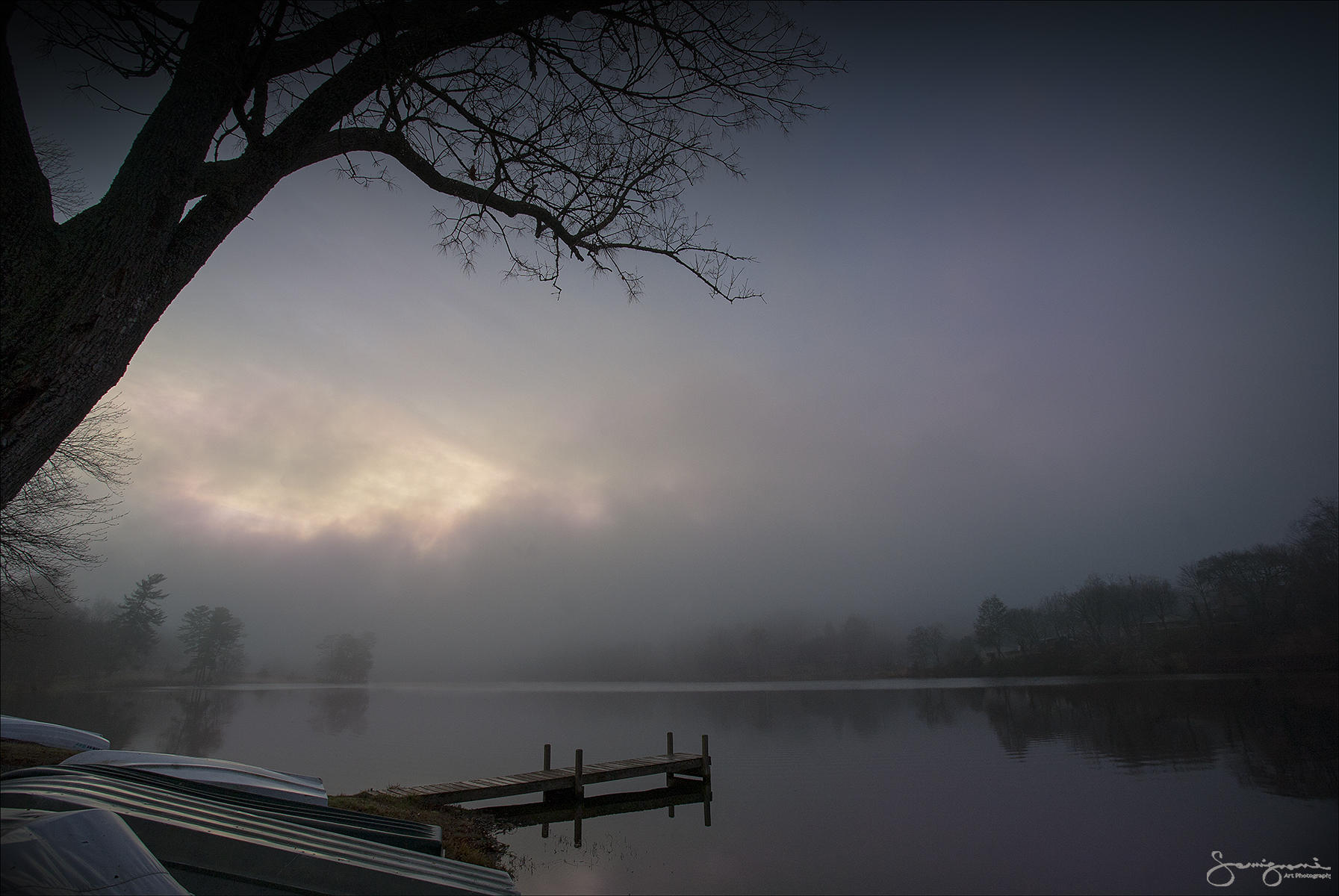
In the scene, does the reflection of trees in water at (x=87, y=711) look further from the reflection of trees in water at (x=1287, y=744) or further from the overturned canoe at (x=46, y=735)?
the reflection of trees in water at (x=1287, y=744)

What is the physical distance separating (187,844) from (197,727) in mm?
55650

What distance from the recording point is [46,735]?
13820mm

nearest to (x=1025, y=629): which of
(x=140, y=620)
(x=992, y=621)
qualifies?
(x=992, y=621)

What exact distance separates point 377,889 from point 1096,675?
395 ft

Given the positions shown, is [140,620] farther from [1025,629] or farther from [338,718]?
[1025,629]

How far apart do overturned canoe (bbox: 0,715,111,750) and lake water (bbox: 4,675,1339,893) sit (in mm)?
9128

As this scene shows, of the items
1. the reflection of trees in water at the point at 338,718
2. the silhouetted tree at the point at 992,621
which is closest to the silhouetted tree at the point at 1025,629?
the silhouetted tree at the point at 992,621

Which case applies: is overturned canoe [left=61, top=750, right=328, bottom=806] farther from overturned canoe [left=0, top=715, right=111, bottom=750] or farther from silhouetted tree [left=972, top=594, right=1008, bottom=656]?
silhouetted tree [left=972, top=594, right=1008, bottom=656]

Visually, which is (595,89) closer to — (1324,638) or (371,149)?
(371,149)

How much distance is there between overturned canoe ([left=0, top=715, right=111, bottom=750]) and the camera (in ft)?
42.8

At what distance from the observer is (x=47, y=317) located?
2449 millimetres

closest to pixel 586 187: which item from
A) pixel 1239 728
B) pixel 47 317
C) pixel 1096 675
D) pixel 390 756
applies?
pixel 47 317

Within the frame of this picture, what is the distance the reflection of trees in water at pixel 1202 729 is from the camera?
26.4 metres

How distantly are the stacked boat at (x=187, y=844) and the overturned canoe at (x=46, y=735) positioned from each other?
9.56m
